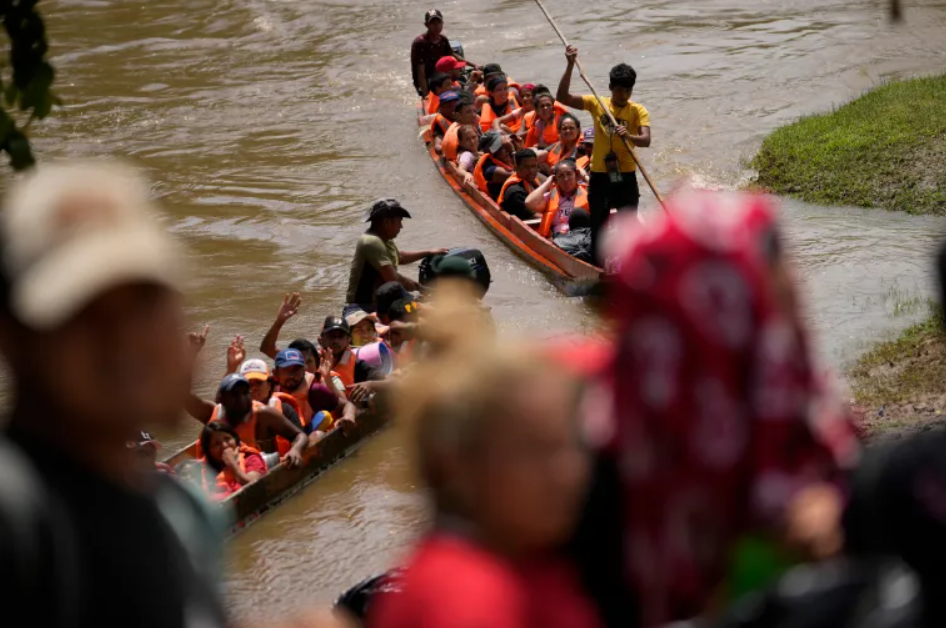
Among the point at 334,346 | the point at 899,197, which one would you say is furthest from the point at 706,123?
the point at 334,346

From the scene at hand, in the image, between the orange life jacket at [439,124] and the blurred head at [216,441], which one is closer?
the blurred head at [216,441]

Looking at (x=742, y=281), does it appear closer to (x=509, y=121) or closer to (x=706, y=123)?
(x=509, y=121)

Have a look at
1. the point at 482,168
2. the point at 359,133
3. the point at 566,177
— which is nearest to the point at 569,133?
the point at 482,168

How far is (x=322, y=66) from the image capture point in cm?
2328

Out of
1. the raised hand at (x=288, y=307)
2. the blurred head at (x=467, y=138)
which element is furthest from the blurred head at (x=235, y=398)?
the blurred head at (x=467, y=138)

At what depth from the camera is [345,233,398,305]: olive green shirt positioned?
10094 millimetres

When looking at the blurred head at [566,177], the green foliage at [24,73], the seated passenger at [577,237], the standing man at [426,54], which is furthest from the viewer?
the standing man at [426,54]

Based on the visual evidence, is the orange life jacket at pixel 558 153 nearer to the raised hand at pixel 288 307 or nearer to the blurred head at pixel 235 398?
the raised hand at pixel 288 307

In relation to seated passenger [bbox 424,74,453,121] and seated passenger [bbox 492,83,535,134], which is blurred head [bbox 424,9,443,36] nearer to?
seated passenger [bbox 424,74,453,121]

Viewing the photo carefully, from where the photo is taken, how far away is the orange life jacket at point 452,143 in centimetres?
1576

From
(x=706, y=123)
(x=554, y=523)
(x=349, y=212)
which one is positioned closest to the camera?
(x=554, y=523)

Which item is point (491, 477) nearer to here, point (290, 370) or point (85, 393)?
point (85, 393)

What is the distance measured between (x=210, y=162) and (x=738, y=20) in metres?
10.7

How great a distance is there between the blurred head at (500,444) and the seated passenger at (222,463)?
627cm
